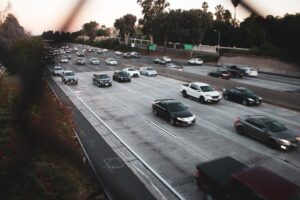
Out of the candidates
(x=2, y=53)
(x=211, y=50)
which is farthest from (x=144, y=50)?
(x=2, y=53)

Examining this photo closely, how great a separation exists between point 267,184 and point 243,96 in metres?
19.1

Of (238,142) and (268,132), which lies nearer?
(268,132)

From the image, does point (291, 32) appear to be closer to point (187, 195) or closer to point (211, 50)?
point (187, 195)

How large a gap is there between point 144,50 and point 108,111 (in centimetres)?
7977

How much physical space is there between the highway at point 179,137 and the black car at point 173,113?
47 centimetres

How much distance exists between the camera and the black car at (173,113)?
69.4 ft

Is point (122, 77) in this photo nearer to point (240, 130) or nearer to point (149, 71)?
point (149, 71)

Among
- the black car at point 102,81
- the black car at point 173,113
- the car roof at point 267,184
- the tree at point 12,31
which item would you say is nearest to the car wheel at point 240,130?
the black car at point 173,113

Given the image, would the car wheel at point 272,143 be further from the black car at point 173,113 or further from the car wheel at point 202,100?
the car wheel at point 202,100

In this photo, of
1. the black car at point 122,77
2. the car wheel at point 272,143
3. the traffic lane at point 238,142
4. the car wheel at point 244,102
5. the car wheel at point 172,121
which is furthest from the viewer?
the black car at point 122,77

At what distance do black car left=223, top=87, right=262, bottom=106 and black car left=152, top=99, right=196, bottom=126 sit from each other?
8.12 m

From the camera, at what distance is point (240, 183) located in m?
9.93

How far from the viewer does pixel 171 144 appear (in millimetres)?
17859

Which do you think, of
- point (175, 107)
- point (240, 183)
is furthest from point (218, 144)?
point (240, 183)
